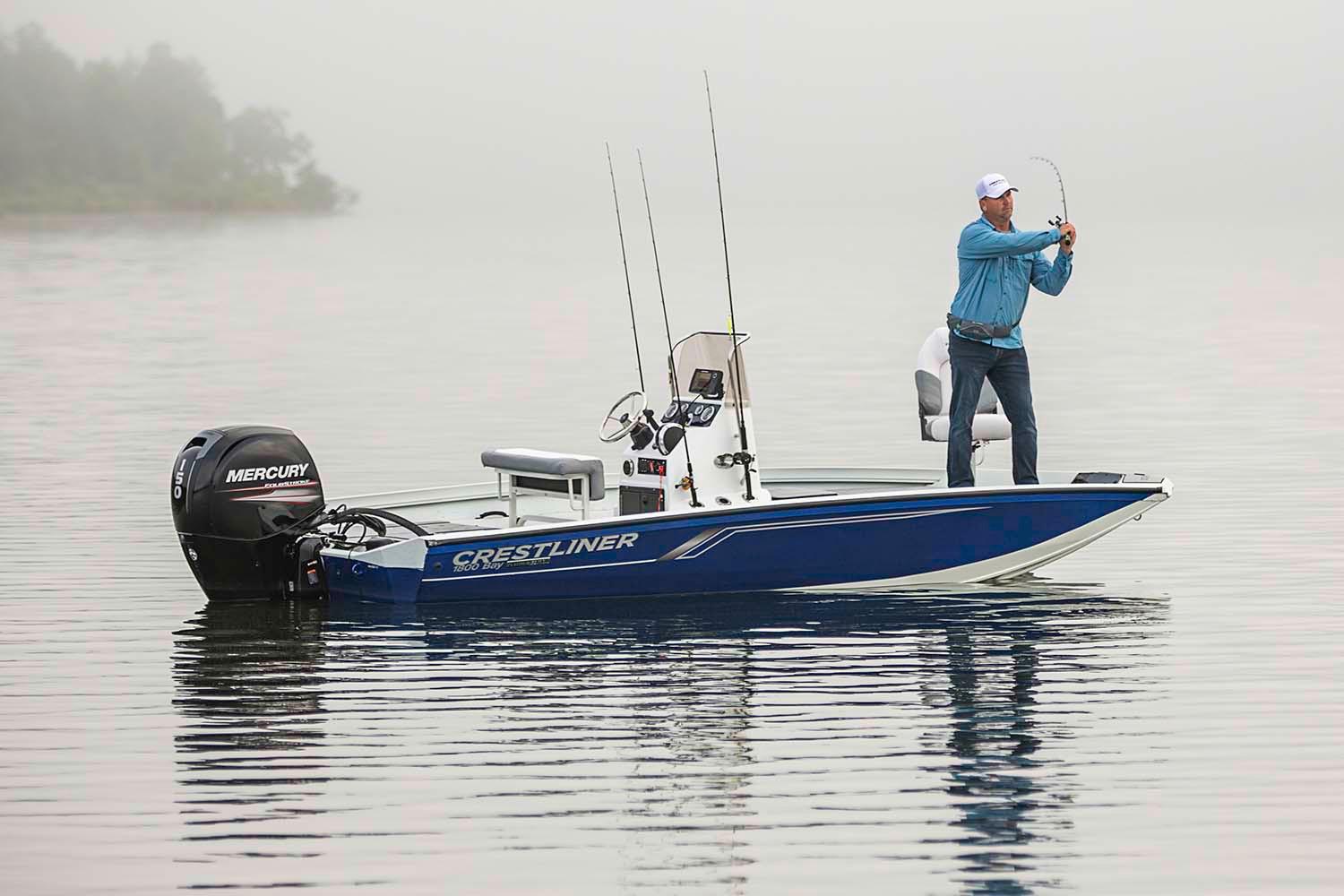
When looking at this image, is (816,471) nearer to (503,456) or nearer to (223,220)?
(503,456)

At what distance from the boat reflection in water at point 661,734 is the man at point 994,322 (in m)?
0.79

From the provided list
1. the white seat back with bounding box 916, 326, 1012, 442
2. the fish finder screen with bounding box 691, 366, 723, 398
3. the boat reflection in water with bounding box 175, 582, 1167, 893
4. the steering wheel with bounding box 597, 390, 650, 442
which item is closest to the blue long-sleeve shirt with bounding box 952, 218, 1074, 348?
the white seat back with bounding box 916, 326, 1012, 442

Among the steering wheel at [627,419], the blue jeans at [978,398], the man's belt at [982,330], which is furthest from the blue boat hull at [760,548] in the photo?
the man's belt at [982,330]

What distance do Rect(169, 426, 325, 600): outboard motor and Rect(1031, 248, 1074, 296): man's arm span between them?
364 cm

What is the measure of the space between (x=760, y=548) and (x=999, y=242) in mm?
1845

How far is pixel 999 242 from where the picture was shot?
10.5 metres

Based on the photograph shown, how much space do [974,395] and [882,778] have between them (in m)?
3.66

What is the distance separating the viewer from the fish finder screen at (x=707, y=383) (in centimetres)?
1073

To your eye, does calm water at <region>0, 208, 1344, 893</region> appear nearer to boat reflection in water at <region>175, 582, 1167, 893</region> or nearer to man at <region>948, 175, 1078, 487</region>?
boat reflection in water at <region>175, 582, 1167, 893</region>

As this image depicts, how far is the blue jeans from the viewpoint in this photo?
10.8 metres

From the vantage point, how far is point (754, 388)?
24.0 m

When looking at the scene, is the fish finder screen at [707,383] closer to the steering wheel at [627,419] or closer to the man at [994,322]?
the steering wheel at [627,419]

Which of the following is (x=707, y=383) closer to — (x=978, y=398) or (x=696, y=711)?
(x=978, y=398)

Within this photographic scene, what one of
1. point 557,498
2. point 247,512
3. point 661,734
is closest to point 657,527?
point 557,498
